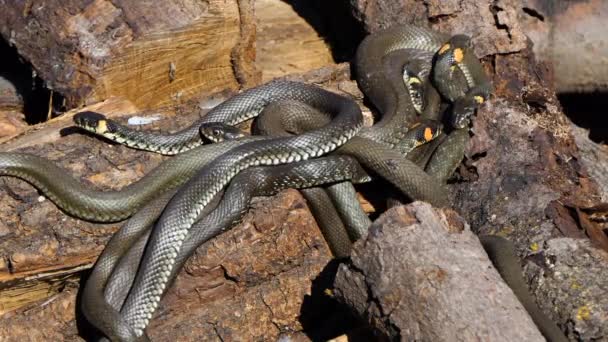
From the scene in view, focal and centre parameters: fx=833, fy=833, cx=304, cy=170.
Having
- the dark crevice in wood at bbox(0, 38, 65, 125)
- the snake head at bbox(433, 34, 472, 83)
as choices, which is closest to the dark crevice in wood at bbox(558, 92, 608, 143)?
the snake head at bbox(433, 34, 472, 83)

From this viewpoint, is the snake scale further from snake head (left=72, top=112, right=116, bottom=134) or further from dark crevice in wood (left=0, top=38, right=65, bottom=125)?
dark crevice in wood (left=0, top=38, right=65, bottom=125)

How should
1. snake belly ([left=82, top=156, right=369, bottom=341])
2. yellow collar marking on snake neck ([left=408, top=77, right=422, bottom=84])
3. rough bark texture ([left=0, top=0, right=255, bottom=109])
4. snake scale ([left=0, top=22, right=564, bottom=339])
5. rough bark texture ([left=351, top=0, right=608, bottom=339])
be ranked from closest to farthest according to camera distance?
rough bark texture ([left=351, top=0, right=608, bottom=339]), snake belly ([left=82, top=156, right=369, bottom=341]), snake scale ([left=0, top=22, right=564, bottom=339]), rough bark texture ([left=0, top=0, right=255, bottom=109]), yellow collar marking on snake neck ([left=408, top=77, right=422, bottom=84])

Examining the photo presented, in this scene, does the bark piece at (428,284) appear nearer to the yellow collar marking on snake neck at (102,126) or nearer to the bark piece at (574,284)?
the bark piece at (574,284)

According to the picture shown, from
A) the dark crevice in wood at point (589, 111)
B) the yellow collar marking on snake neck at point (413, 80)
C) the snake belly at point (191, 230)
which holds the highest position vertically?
the yellow collar marking on snake neck at point (413, 80)

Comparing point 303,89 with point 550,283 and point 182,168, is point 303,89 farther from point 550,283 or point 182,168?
point 550,283

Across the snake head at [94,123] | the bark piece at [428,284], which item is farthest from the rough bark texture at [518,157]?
the snake head at [94,123]
